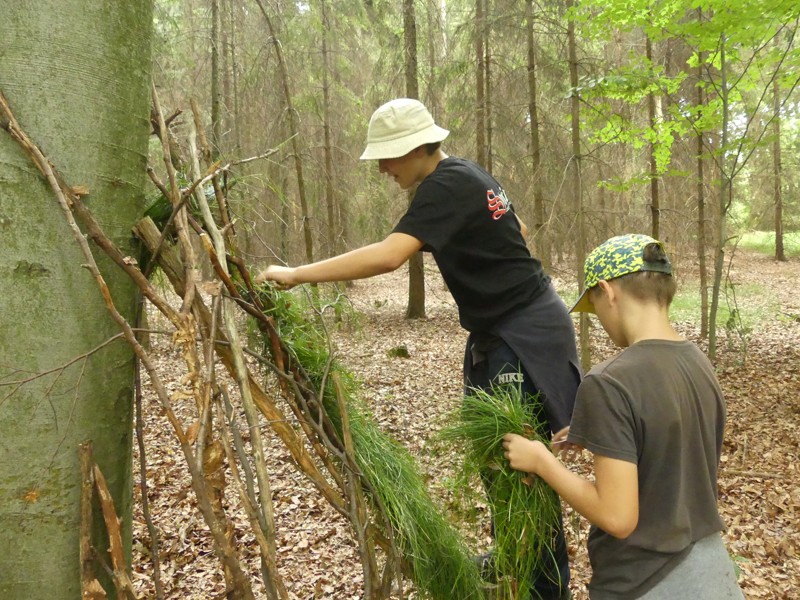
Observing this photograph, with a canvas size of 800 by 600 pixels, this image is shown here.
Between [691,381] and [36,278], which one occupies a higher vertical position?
[36,278]

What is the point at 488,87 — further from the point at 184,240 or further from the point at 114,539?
the point at 114,539

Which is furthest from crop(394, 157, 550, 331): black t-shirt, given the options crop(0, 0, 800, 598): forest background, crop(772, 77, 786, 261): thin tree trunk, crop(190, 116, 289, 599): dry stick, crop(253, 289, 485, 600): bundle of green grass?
crop(772, 77, 786, 261): thin tree trunk

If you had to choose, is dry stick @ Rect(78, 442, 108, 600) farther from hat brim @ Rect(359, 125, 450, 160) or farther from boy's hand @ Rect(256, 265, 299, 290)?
hat brim @ Rect(359, 125, 450, 160)

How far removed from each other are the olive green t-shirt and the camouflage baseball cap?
0.21m

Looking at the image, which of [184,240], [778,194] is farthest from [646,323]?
[778,194]

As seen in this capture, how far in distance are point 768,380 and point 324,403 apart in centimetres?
735

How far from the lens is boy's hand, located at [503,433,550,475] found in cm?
168

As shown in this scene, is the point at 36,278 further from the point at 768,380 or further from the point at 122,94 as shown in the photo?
the point at 768,380

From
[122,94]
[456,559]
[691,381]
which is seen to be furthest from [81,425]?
[691,381]

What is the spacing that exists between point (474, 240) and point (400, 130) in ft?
1.69

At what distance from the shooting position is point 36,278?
1212 millimetres

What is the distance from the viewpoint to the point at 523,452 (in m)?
1.70

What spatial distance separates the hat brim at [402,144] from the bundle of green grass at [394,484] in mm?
672

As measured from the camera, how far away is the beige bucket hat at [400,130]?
2.15 metres
